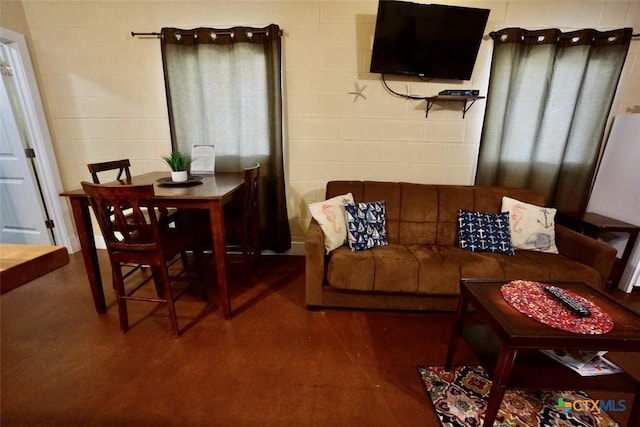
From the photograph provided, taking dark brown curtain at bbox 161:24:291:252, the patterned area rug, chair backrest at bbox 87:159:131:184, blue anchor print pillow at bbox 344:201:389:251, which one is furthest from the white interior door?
the patterned area rug

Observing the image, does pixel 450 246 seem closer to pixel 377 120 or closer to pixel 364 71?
pixel 377 120

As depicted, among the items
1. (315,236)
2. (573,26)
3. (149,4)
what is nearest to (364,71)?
(315,236)

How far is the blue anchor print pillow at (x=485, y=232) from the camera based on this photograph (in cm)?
207

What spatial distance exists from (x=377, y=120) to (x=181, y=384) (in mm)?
2422

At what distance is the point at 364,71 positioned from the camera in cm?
246

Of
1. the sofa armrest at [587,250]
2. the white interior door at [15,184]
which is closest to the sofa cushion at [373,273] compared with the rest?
the sofa armrest at [587,250]

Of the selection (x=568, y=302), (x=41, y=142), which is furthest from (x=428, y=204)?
(x=41, y=142)

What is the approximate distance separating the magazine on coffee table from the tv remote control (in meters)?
0.24

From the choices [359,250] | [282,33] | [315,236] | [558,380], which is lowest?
[558,380]

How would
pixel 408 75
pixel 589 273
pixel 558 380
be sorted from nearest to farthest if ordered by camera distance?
1. pixel 558 380
2. pixel 589 273
3. pixel 408 75

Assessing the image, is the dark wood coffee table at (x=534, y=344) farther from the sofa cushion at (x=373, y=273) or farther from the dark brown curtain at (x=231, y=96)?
the dark brown curtain at (x=231, y=96)

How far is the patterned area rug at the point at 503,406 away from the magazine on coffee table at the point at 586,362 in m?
0.29

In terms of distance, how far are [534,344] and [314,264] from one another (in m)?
1.21

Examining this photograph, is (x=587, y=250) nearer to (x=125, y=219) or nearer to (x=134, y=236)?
(x=125, y=219)
